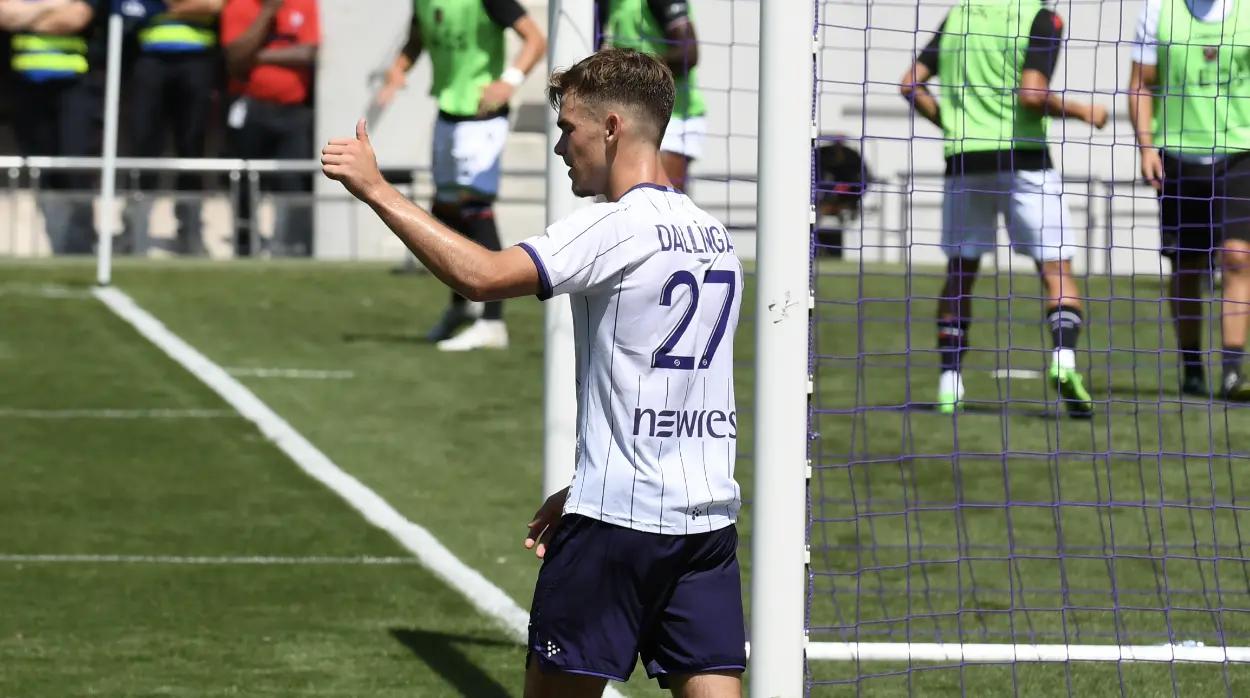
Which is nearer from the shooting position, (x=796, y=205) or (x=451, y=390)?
(x=796, y=205)

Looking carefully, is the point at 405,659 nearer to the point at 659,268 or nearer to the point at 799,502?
the point at 799,502

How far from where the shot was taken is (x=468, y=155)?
487 inches

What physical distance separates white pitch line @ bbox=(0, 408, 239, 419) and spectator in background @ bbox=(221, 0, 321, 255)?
798cm

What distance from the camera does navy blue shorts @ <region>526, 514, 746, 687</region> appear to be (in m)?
4.23

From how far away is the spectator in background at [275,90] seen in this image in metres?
17.8

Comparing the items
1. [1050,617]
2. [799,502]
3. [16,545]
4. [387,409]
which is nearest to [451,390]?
[387,409]

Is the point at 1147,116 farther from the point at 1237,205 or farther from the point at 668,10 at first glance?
the point at 668,10

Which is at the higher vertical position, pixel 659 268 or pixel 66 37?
pixel 66 37

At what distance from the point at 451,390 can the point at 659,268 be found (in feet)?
22.2

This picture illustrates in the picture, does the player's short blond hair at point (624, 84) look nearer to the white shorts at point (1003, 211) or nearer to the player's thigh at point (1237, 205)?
the white shorts at point (1003, 211)

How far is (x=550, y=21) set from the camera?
5941 millimetres

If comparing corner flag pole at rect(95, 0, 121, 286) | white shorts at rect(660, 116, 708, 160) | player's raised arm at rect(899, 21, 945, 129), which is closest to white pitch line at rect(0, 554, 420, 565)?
player's raised arm at rect(899, 21, 945, 129)

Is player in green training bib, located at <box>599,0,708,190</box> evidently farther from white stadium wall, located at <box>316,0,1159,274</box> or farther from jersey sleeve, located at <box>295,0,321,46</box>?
jersey sleeve, located at <box>295,0,321,46</box>

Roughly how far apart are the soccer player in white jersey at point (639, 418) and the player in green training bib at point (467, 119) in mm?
7900
